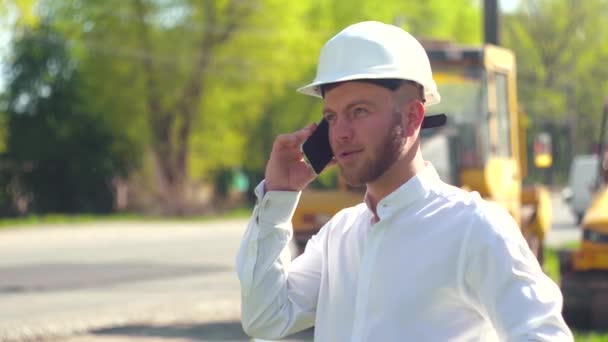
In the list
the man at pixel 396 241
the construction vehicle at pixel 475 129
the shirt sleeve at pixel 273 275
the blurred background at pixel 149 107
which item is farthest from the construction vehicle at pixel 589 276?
the blurred background at pixel 149 107

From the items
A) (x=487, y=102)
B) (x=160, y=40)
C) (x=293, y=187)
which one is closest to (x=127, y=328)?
(x=487, y=102)

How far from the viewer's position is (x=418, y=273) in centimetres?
290

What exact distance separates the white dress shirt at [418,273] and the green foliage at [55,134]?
39.3 m

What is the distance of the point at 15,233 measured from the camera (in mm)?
30781

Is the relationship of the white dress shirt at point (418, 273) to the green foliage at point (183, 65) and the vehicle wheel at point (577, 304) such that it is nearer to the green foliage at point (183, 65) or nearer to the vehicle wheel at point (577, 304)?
the vehicle wheel at point (577, 304)

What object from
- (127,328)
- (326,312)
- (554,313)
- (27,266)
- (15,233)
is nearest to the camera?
(554,313)

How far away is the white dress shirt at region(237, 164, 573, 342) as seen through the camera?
2.83m

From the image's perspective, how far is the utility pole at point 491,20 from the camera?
17.4m

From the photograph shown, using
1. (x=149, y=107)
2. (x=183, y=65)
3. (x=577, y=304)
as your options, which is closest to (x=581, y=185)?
(x=183, y=65)

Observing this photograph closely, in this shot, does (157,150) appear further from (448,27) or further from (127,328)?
(127,328)

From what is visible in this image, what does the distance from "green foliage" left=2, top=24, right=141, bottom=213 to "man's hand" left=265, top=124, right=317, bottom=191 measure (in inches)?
1545

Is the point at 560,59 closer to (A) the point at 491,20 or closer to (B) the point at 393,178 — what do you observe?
(A) the point at 491,20

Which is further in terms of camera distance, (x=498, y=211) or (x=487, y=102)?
(x=487, y=102)

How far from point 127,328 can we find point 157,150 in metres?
34.8
